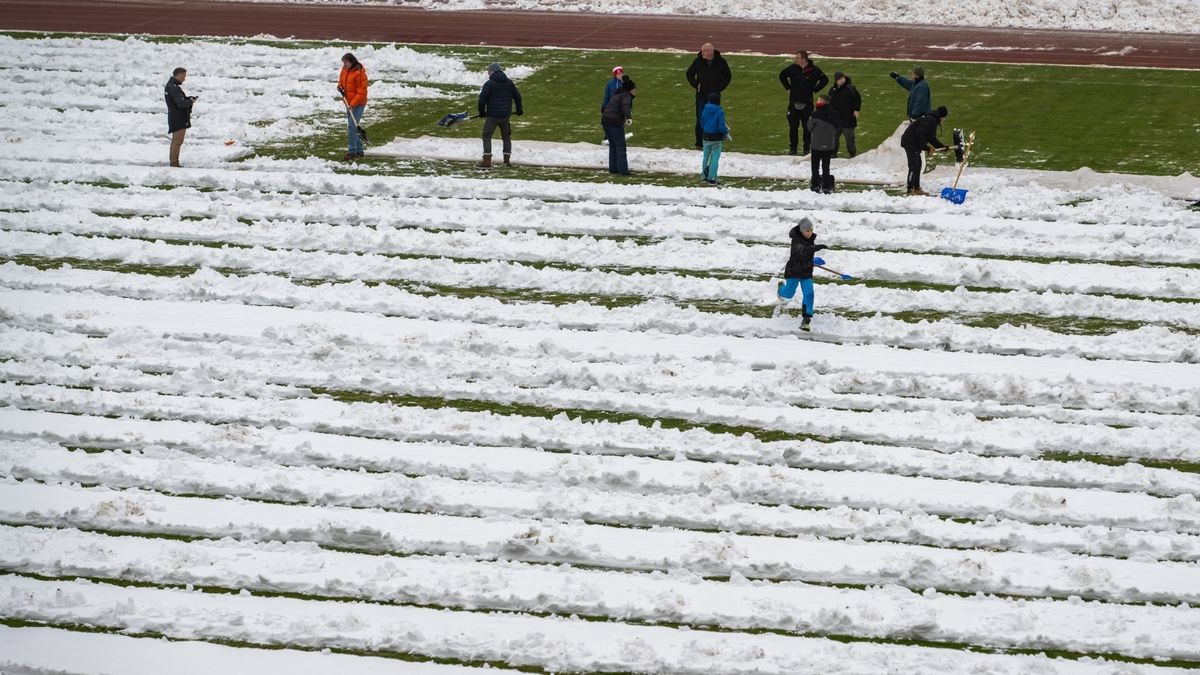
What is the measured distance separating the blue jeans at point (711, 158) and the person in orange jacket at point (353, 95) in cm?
519

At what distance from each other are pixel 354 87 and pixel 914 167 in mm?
8292

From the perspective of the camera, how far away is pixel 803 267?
1599 centimetres

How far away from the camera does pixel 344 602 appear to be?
1120 cm

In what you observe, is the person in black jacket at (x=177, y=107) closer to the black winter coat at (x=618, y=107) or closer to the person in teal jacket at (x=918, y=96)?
the black winter coat at (x=618, y=107)

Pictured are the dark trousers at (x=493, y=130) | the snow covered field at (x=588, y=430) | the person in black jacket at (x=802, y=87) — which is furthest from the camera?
the person in black jacket at (x=802, y=87)

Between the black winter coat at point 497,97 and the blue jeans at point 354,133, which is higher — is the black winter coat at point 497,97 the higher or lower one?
the higher one

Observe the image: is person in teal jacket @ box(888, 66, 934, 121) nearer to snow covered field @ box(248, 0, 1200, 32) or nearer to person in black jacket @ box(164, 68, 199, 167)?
person in black jacket @ box(164, 68, 199, 167)

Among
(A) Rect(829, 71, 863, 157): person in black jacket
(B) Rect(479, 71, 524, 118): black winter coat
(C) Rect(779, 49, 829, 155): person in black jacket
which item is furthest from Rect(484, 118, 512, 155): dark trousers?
(A) Rect(829, 71, 863, 157): person in black jacket

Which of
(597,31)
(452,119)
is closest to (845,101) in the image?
(452,119)

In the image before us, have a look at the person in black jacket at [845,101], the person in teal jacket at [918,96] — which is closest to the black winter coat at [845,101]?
the person in black jacket at [845,101]

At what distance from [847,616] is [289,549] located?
421cm

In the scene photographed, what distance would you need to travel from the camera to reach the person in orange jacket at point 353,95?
22938mm

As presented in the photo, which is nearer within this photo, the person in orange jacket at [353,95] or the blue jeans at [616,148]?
the blue jeans at [616,148]

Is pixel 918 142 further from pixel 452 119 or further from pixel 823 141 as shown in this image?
pixel 452 119
